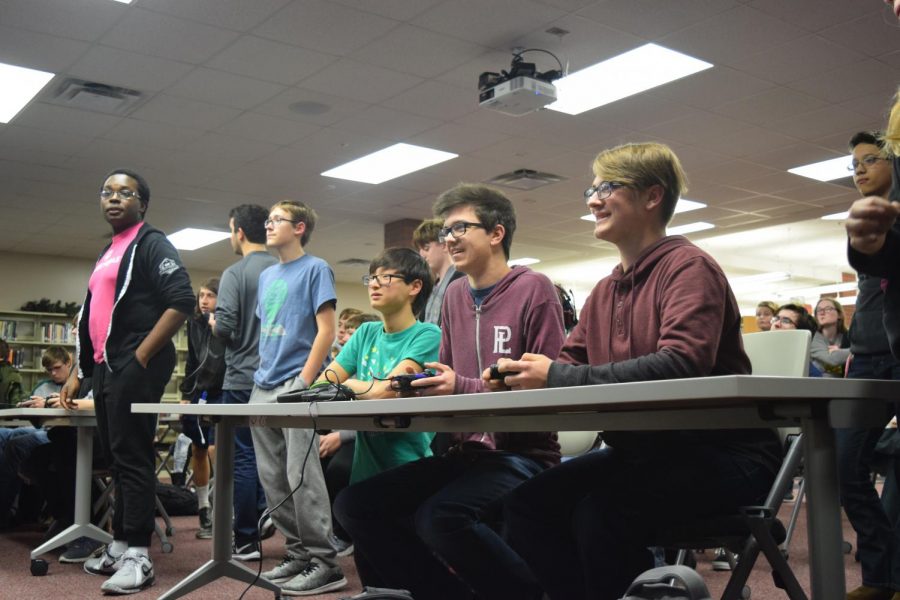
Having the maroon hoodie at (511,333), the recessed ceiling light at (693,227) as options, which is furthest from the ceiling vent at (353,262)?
the maroon hoodie at (511,333)

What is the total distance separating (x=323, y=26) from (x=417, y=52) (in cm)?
65

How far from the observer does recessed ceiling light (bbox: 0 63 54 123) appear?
5.82 meters

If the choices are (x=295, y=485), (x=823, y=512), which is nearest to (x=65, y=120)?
(x=295, y=485)

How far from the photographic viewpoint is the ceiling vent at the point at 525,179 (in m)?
8.24

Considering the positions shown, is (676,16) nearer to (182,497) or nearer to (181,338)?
(182,497)

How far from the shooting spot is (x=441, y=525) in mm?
1764

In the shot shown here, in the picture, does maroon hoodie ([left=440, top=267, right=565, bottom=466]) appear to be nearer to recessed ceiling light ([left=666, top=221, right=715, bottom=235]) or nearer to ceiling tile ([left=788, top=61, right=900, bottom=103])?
ceiling tile ([left=788, top=61, right=900, bottom=103])

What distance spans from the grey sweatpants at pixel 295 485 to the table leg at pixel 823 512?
6.03 feet

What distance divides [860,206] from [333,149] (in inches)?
259

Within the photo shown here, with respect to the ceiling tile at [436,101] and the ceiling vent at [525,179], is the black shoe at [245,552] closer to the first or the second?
the ceiling tile at [436,101]

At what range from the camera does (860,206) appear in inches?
48.3

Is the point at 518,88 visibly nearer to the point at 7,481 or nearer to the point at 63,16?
the point at 63,16

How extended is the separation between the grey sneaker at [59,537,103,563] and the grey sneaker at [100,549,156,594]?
0.57 m

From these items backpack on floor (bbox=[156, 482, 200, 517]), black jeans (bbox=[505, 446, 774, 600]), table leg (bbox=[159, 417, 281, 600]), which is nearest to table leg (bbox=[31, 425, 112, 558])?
table leg (bbox=[159, 417, 281, 600])
